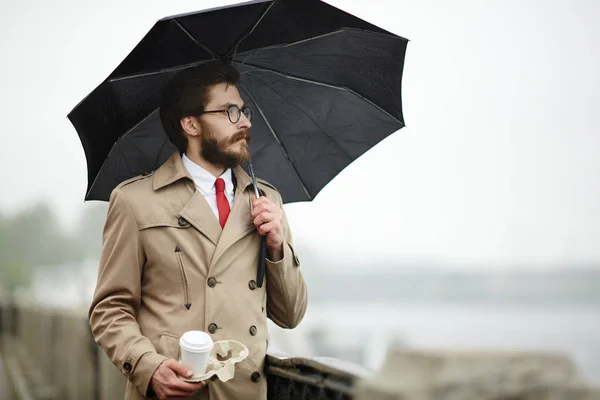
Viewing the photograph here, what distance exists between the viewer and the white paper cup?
7.55 feet

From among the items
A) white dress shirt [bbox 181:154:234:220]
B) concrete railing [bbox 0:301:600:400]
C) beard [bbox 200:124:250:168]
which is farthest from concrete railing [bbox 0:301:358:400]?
beard [bbox 200:124:250:168]

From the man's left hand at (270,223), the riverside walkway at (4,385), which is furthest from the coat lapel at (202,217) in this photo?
the riverside walkway at (4,385)

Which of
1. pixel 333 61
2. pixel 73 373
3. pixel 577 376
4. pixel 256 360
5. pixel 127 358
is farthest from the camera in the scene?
pixel 73 373

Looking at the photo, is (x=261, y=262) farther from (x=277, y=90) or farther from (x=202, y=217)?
(x=277, y=90)

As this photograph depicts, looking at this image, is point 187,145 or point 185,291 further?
point 187,145

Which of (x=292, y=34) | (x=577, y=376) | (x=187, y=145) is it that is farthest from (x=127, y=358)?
(x=577, y=376)

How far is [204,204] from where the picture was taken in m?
2.66

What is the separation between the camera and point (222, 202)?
8.87 ft

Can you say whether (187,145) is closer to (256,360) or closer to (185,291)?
(185,291)

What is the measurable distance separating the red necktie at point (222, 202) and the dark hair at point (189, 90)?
0.19m

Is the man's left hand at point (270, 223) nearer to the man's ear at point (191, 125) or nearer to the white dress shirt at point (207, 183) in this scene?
the white dress shirt at point (207, 183)

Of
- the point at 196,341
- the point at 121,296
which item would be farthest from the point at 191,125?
the point at 196,341

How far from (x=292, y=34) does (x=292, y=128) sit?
1.54 feet

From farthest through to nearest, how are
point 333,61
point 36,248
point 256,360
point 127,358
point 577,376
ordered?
point 36,248 → point 333,61 → point 256,360 → point 127,358 → point 577,376
